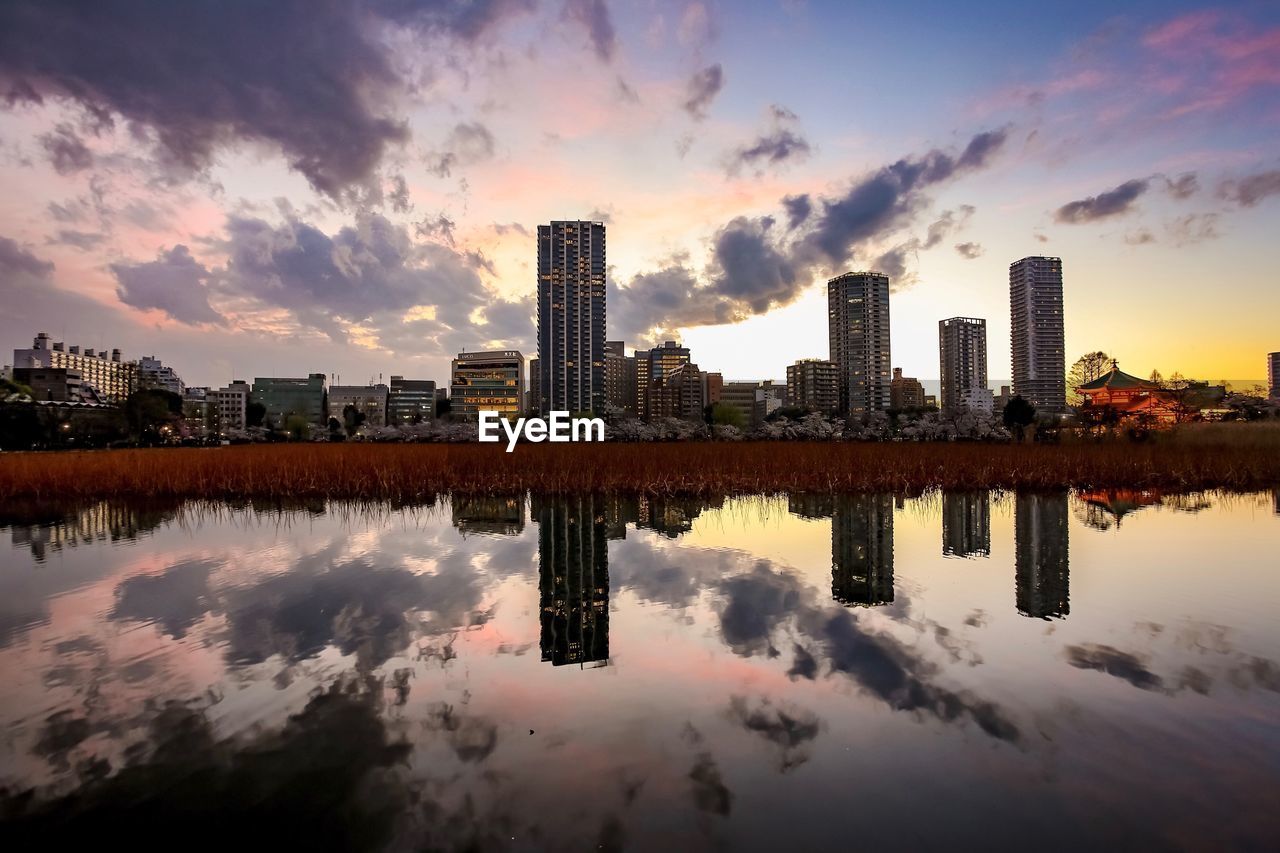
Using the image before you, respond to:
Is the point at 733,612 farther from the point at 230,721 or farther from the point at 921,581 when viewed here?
the point at 230,721

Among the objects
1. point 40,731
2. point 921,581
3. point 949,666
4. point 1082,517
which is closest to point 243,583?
point 40,731

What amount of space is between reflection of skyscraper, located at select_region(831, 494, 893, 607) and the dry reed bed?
4843 millimetres

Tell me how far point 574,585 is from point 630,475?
13608 mm

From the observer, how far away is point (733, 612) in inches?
308

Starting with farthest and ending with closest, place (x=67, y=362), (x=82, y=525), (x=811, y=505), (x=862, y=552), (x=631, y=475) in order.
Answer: (x=67, y=362), (x=631, y=475), (x=811, y=505), (x=82, y=525), (x=862, y=552)

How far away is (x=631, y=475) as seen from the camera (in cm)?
2289

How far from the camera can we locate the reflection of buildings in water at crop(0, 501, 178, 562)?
13.1 m

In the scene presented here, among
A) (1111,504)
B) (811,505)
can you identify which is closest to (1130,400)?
(1111,504)

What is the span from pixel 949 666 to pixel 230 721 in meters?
6.52

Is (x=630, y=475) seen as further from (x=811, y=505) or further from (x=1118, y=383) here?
(x=1118, y=383)

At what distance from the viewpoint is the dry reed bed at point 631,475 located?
21.8 meters

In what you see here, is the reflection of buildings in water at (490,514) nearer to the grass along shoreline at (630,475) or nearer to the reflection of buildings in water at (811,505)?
the grass along shoreline at (630,475)

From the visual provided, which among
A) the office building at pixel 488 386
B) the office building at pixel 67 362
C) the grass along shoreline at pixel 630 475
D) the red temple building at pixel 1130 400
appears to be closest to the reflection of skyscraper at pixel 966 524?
the grass along shoreline at pixel 630 475

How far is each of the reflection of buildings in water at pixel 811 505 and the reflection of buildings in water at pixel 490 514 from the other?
766 cm
